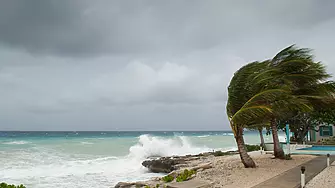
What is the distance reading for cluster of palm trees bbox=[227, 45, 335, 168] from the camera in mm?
11080

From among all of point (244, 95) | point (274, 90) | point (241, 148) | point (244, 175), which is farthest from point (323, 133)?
point (244, 175)

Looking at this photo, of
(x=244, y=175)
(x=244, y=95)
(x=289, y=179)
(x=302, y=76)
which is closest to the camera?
(x=289, y=179)

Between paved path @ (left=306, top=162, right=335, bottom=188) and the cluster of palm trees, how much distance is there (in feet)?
8.62

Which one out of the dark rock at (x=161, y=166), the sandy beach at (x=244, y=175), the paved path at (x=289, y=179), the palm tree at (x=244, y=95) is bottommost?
the dark rock at (x=161, y=166)

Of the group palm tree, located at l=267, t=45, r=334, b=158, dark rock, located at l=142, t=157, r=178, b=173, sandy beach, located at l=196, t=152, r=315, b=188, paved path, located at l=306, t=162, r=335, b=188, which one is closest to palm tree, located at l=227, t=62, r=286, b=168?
sandy beach, located at l=196, t=152, r=315, b=188

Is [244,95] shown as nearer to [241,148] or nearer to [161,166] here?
[241,148]

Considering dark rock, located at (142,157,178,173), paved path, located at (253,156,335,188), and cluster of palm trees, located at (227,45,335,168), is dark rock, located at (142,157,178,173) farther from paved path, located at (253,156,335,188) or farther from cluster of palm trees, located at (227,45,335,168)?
paved path, located at (253,156,335,188)

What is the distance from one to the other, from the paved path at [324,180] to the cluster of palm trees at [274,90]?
2.63 m

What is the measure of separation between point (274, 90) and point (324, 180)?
11.5 ft

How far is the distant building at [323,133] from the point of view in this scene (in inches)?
1168

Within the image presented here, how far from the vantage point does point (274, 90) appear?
1093 cm

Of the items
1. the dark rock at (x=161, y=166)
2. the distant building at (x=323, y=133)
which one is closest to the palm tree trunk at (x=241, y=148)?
the dark rock at (x=161, y=166)

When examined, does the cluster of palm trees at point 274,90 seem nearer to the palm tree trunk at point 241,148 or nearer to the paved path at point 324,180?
the palm tree trunk at point 241,148

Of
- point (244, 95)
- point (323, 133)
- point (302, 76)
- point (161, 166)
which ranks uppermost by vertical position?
point (302, 76)
